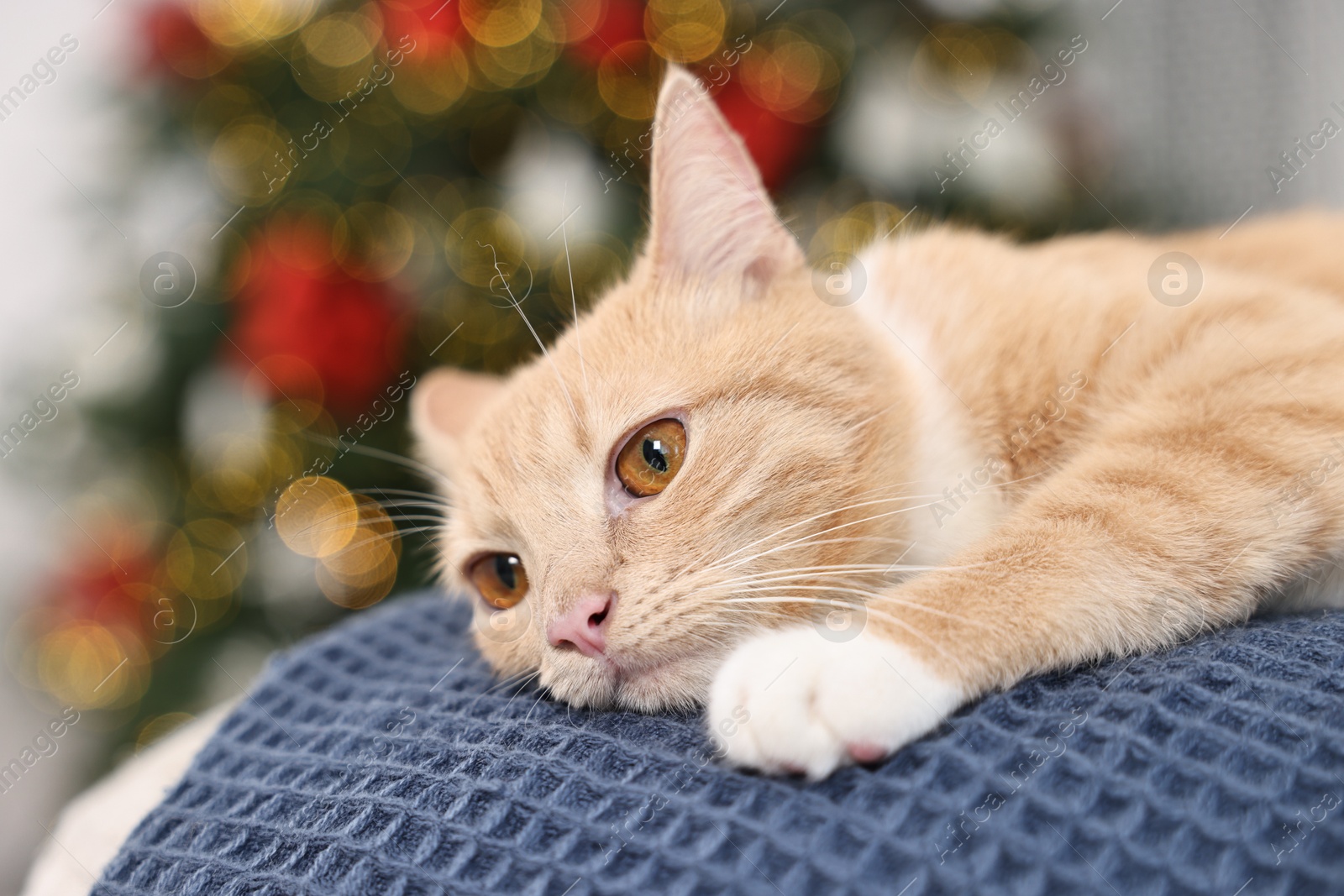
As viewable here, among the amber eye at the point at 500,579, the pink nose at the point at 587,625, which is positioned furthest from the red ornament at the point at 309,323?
the pink nose at the point at 587,625

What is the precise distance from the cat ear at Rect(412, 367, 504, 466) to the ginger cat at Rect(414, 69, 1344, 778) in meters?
0.04

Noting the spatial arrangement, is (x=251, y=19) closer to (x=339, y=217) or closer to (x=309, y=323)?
(x=339, y=217)

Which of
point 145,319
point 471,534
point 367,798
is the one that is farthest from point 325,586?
point 367,798

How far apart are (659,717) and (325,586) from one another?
1.50 meters

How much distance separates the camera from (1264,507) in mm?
880

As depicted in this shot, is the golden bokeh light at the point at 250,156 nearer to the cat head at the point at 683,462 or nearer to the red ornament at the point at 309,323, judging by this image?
the red ornament at the point at 309,323

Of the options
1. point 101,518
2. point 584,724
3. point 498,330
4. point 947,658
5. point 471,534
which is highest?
point 101,518

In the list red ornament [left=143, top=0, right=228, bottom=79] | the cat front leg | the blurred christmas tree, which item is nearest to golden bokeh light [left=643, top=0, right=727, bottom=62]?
the blurred christmas tree

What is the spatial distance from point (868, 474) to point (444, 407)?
746 mm

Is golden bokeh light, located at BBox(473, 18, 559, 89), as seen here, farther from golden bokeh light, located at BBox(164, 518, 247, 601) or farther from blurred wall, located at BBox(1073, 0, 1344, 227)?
blurred wall, located at BBox(1073, 0, 1344, 227)

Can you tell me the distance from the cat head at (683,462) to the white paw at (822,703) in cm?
11

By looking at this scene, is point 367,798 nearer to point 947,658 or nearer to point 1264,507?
point 947,658

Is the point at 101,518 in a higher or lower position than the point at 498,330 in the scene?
higher

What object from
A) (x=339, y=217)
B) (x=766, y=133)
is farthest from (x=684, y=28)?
(x=339, y=217)
